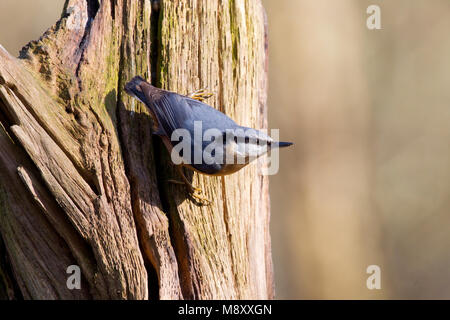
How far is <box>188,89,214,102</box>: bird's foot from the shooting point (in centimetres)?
290

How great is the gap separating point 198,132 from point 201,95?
0.90 ft

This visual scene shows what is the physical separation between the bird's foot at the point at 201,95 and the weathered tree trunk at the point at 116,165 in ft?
0.11

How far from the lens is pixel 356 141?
5.62 m

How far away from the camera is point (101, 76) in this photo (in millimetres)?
2717

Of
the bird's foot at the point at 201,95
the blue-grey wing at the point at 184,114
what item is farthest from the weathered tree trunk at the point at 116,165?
the blue-grey wing at the point at 184,114

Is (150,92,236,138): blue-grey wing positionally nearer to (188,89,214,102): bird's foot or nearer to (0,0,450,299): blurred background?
(188,89,214,102): bird's foot

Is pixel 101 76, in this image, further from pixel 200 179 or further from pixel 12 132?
pixel 200 179

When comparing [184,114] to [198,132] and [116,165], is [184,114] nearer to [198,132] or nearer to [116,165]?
[198,132]

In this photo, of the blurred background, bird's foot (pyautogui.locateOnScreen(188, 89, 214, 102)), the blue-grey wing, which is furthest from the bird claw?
the blurred background

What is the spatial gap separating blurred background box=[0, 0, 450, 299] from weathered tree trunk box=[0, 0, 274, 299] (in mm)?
2506

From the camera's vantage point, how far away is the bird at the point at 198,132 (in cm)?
267

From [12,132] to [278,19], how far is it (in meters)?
3.65

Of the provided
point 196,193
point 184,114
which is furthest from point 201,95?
point 196,193
